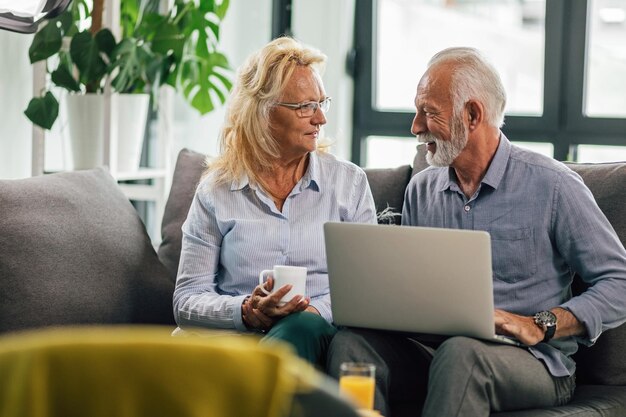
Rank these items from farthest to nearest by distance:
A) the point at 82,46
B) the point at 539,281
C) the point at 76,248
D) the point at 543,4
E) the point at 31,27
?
1. the point at 543,4
2. the point at 82,46
3. the point at 76,248
4. the point at 539,281
5. the point at 31,27

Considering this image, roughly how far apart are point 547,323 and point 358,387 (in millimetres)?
762

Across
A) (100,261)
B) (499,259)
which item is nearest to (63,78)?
(100,261)

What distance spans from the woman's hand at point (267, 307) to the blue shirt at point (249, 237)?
0.14m

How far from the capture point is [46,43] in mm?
3180

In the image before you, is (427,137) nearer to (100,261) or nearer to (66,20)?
(100,261)

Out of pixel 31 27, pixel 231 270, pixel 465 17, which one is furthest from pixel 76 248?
pixel 465 17

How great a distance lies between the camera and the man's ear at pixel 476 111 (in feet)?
7.73

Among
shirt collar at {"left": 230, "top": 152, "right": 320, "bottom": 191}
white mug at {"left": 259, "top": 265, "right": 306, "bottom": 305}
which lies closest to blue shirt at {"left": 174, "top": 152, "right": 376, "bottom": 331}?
shirt collar at {"left": 230, "top": 152, "right": 320, "bottom": 191}

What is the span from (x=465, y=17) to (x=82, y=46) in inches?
75.0

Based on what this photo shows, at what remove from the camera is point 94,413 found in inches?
34.5

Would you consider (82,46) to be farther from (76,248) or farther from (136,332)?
(136,332)

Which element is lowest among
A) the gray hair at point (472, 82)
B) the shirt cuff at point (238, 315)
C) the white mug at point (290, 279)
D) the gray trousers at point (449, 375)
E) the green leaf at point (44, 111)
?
the gray trousers at point (449, 375)

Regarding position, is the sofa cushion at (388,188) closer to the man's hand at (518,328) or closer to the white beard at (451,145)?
the white beard at (451,145)

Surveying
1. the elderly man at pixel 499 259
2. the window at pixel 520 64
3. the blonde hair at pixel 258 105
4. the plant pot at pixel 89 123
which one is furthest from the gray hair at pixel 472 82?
the window at pixel 520 64
